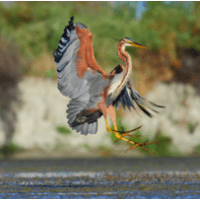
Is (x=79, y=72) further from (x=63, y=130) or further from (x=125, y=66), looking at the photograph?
(x=63, y=130)

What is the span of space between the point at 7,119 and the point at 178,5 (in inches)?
559

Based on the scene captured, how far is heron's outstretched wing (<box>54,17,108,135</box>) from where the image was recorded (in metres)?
12.4

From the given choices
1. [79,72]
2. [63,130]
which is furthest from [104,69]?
[79,72]

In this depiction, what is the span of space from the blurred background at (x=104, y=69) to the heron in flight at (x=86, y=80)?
18800 mm

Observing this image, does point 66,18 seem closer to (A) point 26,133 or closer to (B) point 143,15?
(B) point 143,15

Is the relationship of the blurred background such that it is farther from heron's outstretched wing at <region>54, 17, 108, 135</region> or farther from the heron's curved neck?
Result: the heron's curved neck

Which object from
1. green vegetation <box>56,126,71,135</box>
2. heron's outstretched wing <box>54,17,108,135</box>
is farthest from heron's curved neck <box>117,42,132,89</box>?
green vegetation <box>56,126,71,135</box>

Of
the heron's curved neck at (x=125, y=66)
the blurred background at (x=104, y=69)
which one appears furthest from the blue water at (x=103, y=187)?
the blurred background at (x=104, y=69)

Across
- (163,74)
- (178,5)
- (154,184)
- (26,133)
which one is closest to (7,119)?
(26,133)

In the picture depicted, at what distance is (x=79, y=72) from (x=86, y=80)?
27 cm

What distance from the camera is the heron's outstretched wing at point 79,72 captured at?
12359mm

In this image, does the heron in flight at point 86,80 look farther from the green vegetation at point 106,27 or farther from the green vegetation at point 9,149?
the green vegetation at point 106,27

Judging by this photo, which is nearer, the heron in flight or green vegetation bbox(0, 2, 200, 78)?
the heron in flight

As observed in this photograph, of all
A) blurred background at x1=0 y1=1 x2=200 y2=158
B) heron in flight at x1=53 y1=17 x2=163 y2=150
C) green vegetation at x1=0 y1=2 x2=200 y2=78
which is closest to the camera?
heron in flight at x1=53 y1=17 x2=163 y2=150
